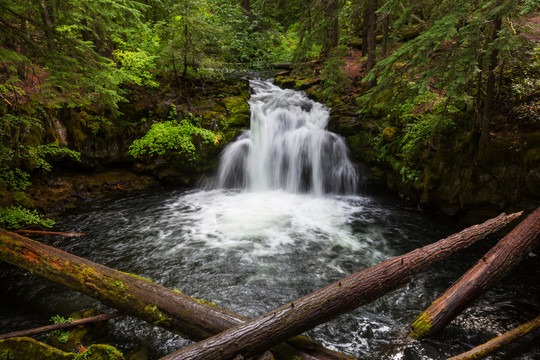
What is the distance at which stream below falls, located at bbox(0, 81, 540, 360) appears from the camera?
3.50 metres

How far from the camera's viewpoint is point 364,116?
960cm

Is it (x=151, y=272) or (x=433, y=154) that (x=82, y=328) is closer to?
(x=151, y=272)

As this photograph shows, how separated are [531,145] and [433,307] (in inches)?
188

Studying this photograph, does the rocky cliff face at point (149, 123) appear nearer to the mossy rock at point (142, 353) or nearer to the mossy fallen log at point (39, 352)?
the mossy fallen log at point (39, 352)

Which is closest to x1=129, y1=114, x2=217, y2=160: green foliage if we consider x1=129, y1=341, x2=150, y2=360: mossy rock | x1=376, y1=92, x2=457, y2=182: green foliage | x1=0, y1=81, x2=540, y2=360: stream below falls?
x1=0, y1=81, x2=540, y2=360: stream below falls

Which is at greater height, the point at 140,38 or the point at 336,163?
the point at 140,38

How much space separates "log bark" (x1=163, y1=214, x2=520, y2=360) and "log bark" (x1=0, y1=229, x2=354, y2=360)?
0.99 ft

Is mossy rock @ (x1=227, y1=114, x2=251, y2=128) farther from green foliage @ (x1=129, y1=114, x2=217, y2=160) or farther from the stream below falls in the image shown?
green foliage @ (x1=129, y1=114, x2=217, y2=160)

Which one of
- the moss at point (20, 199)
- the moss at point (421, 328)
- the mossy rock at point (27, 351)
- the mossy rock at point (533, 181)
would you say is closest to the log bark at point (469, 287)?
the moss at point (421, 328)

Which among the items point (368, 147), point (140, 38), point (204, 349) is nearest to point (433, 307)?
point (204, 349)

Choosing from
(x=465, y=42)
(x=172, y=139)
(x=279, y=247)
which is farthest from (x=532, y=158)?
(x=172, y=139)

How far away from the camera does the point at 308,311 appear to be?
8.41ft

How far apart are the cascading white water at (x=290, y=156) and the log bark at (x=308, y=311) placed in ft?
21.5

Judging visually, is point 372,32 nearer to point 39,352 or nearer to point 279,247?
point 279,247
